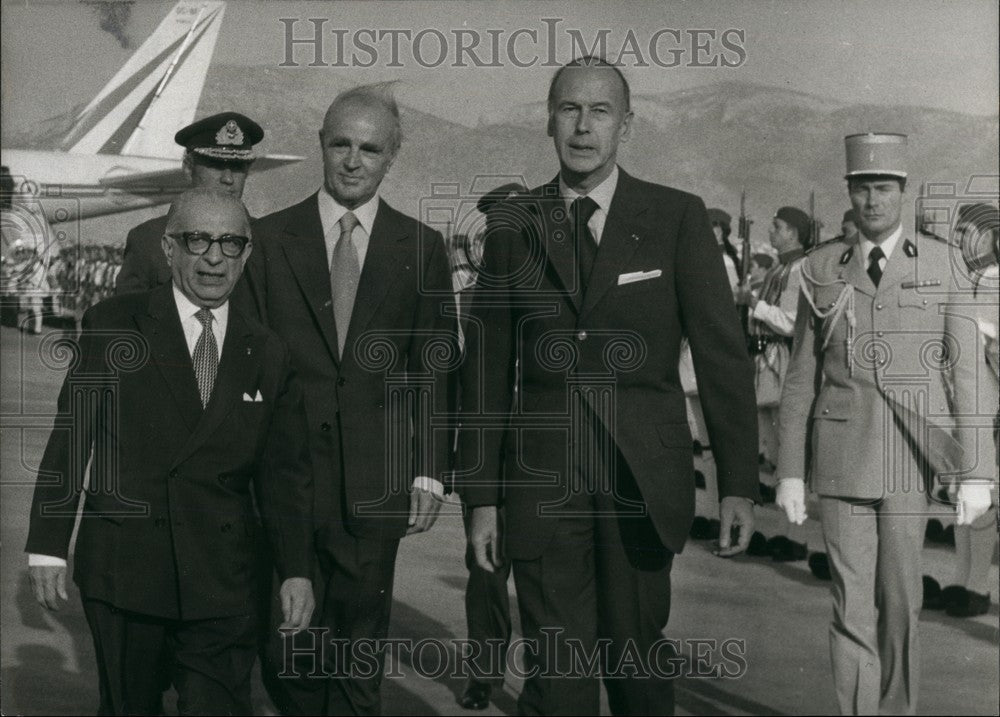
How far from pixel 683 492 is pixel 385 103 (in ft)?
5.25

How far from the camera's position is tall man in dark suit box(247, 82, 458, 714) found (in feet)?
14.0

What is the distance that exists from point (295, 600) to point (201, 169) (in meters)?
1.50

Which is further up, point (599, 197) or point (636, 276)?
point (599, 197)

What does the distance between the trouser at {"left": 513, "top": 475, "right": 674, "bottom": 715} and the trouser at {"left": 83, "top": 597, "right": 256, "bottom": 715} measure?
2.94 ft

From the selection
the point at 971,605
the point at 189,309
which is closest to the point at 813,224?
the point at 971,605

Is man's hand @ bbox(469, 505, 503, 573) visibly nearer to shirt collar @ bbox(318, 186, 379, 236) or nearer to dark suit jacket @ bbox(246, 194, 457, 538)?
dark suit jacket @ bbox(246, 194, 457, 538)

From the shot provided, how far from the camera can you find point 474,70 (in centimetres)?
440

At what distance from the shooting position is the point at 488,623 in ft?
14.5

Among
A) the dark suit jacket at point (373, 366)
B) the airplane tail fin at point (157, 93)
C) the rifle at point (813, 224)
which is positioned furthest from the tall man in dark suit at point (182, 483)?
the rifle at point (813, 224)

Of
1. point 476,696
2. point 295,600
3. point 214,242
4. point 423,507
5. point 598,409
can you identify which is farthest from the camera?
point 476,696

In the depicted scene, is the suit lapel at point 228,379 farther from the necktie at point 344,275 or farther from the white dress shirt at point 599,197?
the white dress shirt at point 599,197

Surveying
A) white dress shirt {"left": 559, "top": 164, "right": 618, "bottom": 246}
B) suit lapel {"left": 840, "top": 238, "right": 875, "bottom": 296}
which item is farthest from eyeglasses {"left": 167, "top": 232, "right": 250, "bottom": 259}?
suit lapel {"left": 840, "top": 238, "right": 875, "bottom": 296}

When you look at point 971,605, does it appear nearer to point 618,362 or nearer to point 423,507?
point 618,362

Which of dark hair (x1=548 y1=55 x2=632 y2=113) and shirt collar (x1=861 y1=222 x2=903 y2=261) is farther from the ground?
dark hair (x1=548 y1=55 x2=632 y2=113)
